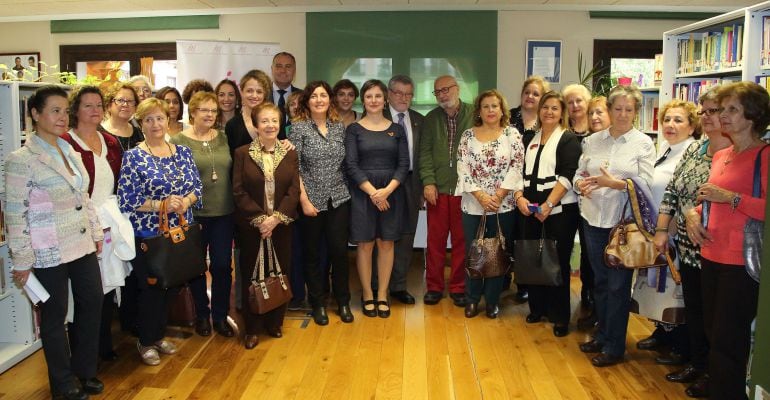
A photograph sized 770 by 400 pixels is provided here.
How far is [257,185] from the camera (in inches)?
130

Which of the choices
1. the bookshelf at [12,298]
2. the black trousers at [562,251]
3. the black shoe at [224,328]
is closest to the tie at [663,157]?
the black trousers at [562,251]

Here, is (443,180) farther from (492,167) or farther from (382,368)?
(382,368)

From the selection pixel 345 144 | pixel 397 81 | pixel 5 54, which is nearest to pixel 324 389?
pixel 345 144

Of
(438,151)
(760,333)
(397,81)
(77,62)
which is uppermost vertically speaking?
(77,62)

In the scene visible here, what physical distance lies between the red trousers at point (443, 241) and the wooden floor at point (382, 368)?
466 millimetres

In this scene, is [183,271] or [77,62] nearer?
[183,271]

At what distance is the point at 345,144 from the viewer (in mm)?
3748

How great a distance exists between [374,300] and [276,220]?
3.54 ft

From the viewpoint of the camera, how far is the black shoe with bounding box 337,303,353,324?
3.79 metres

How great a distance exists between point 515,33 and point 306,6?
2.44 m

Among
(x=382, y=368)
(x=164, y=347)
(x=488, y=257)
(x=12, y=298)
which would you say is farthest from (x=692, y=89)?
(x=12, y=298)

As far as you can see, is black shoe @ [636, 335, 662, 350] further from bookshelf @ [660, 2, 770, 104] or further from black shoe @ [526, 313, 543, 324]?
bookshelf @ [660, 2, 770, 104]

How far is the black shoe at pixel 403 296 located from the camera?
13.8 ft

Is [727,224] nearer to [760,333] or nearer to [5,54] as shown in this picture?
[760,333]
